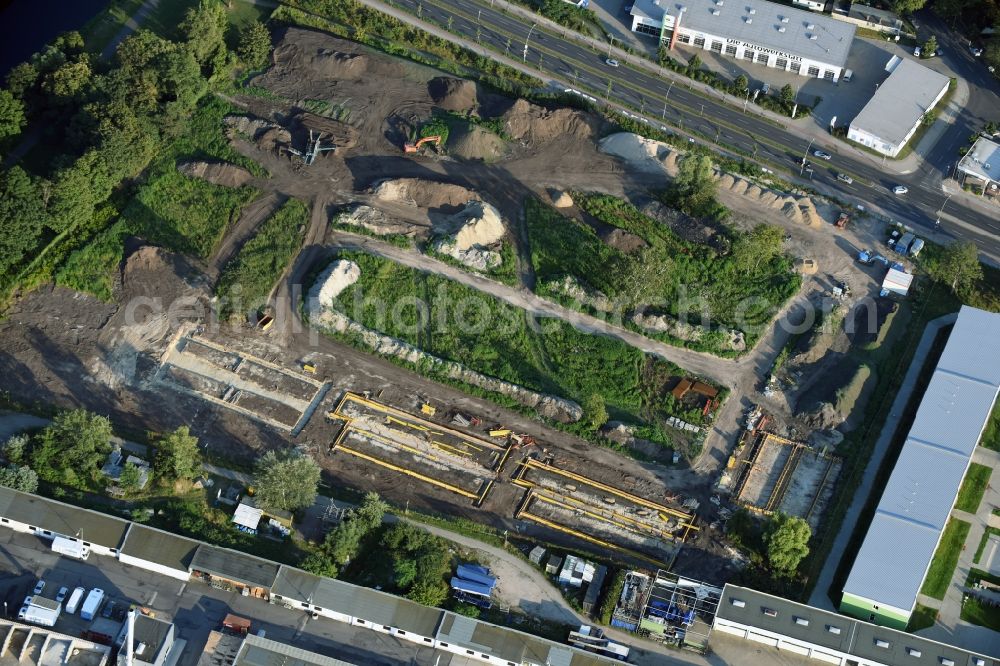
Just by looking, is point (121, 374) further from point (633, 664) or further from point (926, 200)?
point (926, 200)

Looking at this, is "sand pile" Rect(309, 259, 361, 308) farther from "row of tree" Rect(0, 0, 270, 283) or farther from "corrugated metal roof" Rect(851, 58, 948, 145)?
"corrugated metal roof" Rect(851, 58, 948, 145)

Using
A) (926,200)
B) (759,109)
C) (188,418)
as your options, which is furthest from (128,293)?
(926,200)

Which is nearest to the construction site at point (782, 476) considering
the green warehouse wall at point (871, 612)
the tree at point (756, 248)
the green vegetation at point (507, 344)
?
the green vegetation at point (507, 344)

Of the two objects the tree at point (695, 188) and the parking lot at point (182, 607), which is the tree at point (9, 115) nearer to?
the parking lot at point (182, 607)

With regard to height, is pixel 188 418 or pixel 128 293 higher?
pixel 128 293

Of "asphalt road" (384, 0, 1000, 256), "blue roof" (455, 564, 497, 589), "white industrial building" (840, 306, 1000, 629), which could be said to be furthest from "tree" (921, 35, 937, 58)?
"blue roof" (455, 564, 497, 589)

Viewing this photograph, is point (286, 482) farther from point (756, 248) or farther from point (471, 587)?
point (756, 248)

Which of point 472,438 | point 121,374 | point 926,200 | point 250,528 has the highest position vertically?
point 926,200
